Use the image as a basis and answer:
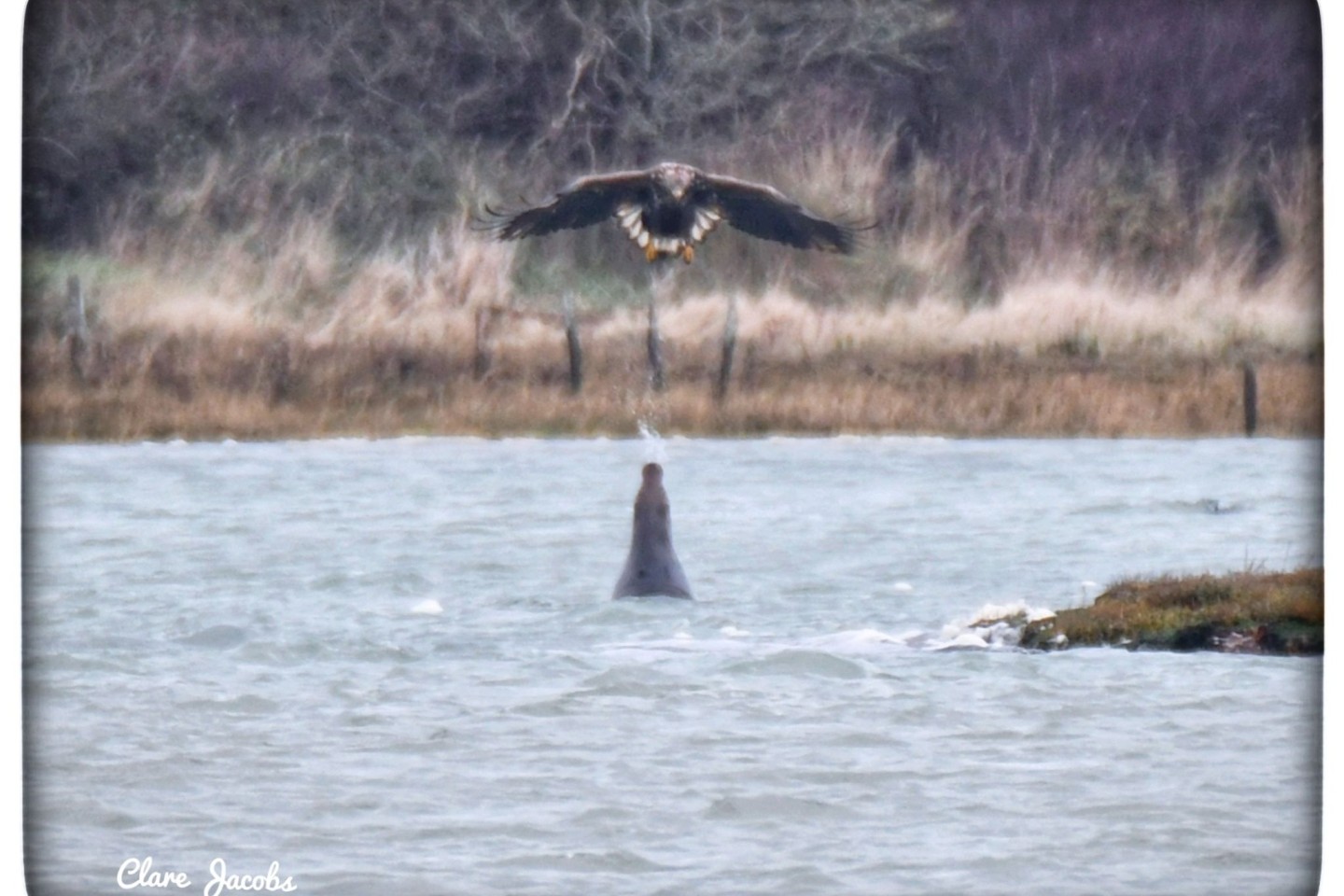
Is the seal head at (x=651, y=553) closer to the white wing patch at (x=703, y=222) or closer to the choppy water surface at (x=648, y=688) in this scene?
the choppy water surface at (x=648, y=688)

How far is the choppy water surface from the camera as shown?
6.89m

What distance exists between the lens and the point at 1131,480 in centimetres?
1009

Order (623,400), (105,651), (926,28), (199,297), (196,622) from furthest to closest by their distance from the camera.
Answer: (623,400)
(199,297)
(926,28)
(196,622)
(105,651)

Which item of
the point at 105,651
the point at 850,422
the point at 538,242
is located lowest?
the point at 105,651

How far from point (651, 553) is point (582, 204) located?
143 centimetres

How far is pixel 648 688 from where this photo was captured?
323 inches

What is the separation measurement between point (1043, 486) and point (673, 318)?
2216mm

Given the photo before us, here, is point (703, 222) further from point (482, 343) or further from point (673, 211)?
point (482, 343)

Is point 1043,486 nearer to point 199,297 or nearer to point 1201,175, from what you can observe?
point 1201,175

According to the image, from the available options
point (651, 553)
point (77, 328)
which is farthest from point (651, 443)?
point (77, 328)

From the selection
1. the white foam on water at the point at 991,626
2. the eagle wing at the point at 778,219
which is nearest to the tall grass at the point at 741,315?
the eagle wing at the point at 778,219

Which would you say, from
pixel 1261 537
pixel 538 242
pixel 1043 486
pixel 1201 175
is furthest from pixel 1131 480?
pixel 538 242

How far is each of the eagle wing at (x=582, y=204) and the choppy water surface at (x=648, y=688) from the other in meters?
1.20

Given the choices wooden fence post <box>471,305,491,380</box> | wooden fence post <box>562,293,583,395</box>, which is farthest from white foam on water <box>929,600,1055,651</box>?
wooden fence post <box>471,305,491,380</box>
